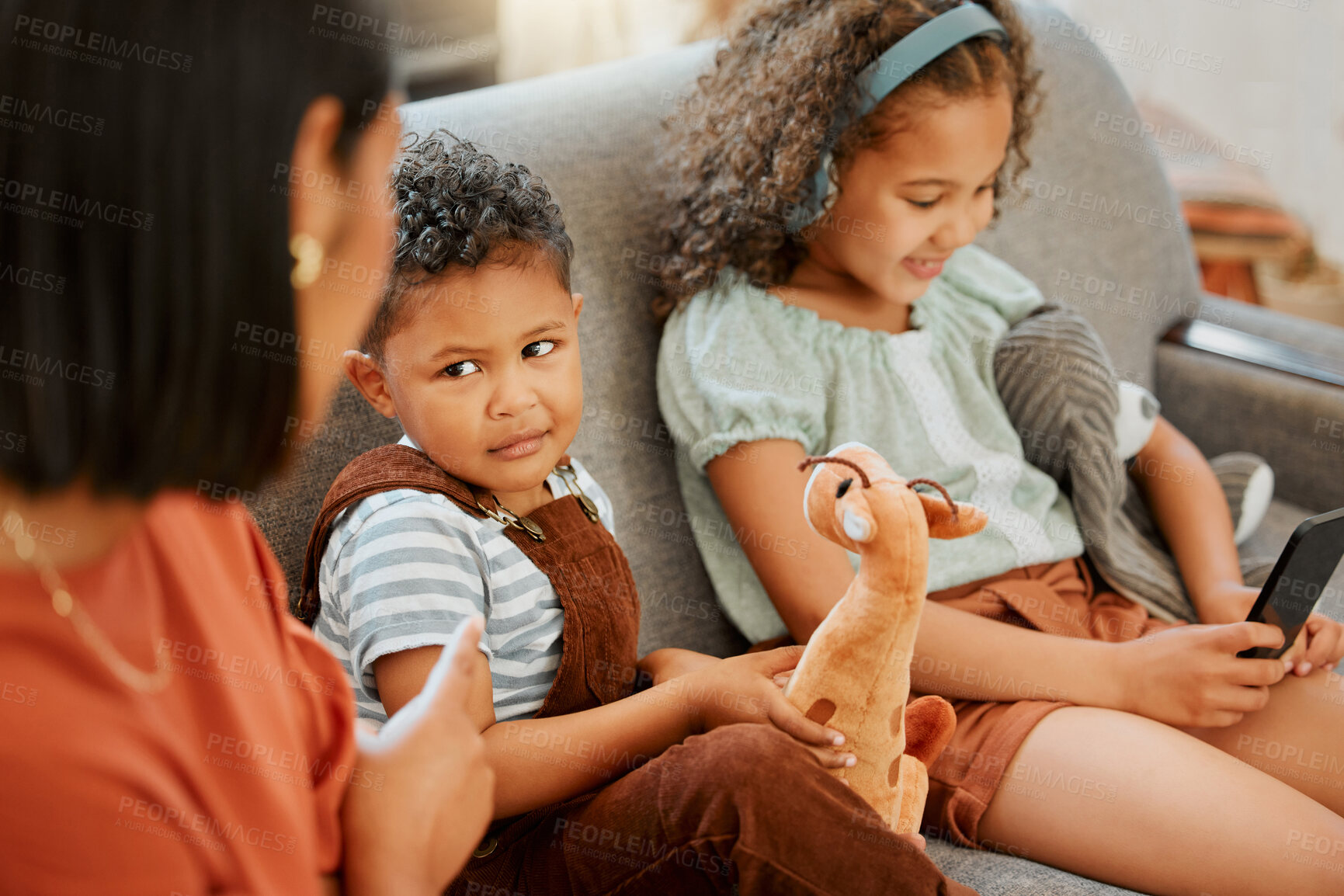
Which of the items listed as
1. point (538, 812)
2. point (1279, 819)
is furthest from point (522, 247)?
point (1279, 819)

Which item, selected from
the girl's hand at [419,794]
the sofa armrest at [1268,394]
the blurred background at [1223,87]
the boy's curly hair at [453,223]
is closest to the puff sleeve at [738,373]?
the boy's curly hair at [453,223]

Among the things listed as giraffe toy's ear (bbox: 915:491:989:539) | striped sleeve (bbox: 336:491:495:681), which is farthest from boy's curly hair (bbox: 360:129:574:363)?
giraffe toy's ear (bbox: 915:491:989:539)

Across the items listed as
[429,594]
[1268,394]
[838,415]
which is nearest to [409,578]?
[429,594]

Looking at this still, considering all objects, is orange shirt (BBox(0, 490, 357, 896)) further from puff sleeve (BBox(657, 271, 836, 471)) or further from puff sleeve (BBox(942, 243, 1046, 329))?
puff sleeve (BBox(942, 243, 1046, 329))

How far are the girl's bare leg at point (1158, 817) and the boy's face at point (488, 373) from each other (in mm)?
527

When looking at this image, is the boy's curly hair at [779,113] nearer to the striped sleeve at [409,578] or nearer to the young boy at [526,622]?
the young boy at [526,622]

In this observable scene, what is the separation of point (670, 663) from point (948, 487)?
1.32 feet

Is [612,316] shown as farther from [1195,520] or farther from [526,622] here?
[1195,520]

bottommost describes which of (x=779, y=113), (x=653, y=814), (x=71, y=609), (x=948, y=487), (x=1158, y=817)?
(x=1158, y=817)

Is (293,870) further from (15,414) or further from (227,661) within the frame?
(15,414)

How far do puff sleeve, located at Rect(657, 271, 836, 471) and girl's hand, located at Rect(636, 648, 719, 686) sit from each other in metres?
0.20

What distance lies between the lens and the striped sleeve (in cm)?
68

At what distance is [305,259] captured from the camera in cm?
46

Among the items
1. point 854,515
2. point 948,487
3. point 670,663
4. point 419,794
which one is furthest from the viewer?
point 948,487
